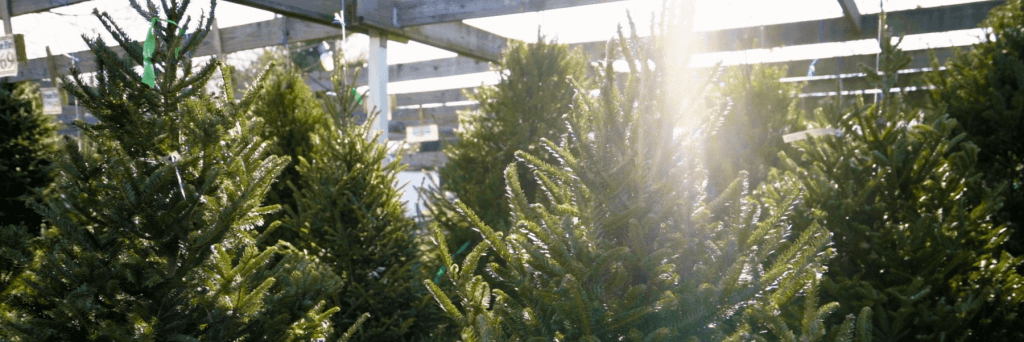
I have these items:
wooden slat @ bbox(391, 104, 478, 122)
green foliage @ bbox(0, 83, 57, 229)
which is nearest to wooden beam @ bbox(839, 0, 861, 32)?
wooden slat @ bbox(391, 104, 478, 122)

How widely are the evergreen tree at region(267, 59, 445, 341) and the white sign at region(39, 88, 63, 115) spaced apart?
145 inches

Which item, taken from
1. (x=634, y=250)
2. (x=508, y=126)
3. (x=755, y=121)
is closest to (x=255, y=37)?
(x=508, y=126)

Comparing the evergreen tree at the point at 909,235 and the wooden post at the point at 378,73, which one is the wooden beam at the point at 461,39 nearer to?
the wooden post at the point at 378,73

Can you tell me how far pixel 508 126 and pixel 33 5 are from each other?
4206 millimetres

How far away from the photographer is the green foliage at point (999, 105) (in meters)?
3.98

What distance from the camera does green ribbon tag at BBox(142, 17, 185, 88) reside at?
1.84m

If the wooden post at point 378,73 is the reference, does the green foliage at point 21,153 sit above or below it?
below

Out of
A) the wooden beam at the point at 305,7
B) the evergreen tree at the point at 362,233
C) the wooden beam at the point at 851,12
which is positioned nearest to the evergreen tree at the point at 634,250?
the evergreen tree at the point at 362,233

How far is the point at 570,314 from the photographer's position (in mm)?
1455

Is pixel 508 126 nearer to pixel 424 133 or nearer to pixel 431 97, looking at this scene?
pixel 424 133

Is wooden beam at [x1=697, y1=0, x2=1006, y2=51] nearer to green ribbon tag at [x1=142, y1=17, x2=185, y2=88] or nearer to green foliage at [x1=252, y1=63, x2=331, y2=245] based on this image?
green foliage at [x1=252, y1=63, x2=331, y2=245]

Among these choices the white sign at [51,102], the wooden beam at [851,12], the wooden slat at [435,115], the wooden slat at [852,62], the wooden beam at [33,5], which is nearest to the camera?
the wooden beam at [33,5]

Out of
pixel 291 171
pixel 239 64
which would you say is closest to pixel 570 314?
pixel 291 171

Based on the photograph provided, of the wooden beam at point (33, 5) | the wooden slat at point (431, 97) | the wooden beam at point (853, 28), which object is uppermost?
the wooden beam at point (33, 5)
